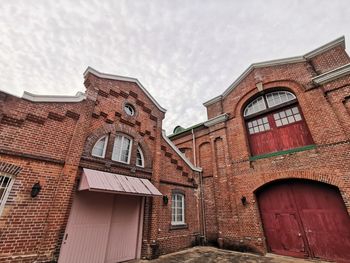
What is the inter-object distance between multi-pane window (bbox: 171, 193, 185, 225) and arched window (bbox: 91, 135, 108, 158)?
14.2 feet

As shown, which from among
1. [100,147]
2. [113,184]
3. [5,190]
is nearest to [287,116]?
[113,184]

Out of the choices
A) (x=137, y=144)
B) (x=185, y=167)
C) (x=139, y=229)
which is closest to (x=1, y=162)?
(x=137, y=144)

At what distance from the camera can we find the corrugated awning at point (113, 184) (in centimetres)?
568

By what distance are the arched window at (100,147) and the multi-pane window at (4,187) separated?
254cm

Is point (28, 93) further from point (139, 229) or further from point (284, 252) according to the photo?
point (284, 252)

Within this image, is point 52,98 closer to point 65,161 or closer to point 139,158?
point 65,161

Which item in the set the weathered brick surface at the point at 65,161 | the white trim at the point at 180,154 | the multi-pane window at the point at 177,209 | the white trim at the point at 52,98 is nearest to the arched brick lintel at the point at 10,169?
the weathered brick surface at the point at 65,161

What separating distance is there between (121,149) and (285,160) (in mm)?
7904

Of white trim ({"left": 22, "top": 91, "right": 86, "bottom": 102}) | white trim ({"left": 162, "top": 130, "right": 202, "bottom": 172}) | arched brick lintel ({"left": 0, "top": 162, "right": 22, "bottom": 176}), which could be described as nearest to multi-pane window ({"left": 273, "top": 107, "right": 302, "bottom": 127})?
white trim ({"left": 162, "top": 130, "right": 202, "bottom": 172})

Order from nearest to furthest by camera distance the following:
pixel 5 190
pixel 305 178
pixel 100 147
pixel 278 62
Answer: pixel 5 190 < pixel 100 147 < pixel 305 178 < pixel 278 62

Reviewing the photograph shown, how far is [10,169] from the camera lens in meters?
4.88

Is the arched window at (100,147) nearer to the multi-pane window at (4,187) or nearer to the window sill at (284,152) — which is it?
the multi-pane window at (4,187)

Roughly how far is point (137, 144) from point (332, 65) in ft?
34.0

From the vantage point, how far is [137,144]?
27.6 ft
